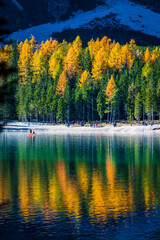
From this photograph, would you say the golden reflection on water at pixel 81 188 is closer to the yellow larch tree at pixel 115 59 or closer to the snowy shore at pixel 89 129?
the snowy shore at pixel 89 129

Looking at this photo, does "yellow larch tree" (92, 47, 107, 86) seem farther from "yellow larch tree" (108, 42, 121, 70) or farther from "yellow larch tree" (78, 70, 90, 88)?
"yellow larch tree" (78, 70, 90, 88)

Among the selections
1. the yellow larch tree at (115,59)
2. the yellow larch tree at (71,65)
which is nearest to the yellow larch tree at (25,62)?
the yellow larch tree at (71,65)

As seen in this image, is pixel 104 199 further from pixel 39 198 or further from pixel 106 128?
pixel 106 128

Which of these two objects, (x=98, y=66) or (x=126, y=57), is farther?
(x=126, y=57)

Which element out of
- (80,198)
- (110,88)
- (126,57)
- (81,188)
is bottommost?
(80,198)

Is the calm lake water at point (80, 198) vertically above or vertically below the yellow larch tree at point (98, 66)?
below

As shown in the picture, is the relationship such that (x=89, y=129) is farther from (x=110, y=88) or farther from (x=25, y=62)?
(x=25, y=62)

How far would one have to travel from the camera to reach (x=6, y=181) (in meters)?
33.6

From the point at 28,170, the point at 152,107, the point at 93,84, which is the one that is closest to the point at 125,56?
the point at 93,84

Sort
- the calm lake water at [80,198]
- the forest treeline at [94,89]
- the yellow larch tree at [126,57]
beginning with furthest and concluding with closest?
the yellow larch tree at [126,57], the forest treeline at [94,89], the calm lake water at [80,198]

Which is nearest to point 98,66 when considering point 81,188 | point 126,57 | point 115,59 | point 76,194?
point 115,59

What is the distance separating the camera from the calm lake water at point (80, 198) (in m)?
20.9

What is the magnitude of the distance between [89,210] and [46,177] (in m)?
11.9

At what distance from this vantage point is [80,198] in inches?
1088
